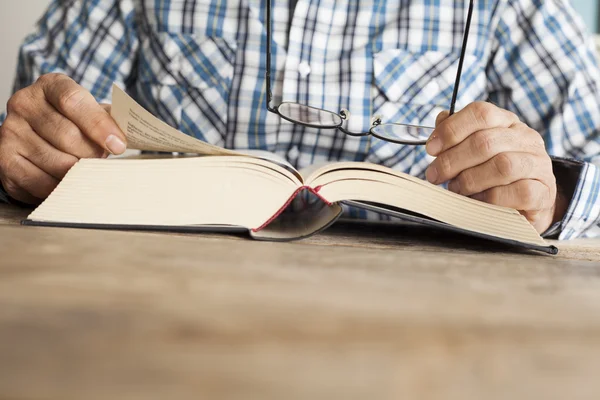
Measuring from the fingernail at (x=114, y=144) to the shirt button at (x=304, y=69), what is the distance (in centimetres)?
49

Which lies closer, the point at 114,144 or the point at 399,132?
the point at 114,144

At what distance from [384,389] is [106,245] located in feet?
0.88

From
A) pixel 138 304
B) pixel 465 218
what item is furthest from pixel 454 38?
pixel 138 304

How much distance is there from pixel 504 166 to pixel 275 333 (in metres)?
0.55

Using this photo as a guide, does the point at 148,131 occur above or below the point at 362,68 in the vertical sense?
below

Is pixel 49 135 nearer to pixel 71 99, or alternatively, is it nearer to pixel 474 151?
pixel 71 99

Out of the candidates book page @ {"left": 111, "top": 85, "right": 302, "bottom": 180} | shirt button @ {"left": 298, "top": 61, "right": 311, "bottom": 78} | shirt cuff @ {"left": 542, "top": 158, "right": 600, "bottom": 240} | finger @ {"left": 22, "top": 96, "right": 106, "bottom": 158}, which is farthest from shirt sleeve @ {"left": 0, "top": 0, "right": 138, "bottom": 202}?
shirt cuff @ {"left": 542, "top": 158, "right": 600, "bottom": 240}

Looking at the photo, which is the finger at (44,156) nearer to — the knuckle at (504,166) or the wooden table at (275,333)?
the wooden table at (275,333)

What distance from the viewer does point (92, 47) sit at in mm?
1180

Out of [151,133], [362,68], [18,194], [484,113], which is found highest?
[362,68]

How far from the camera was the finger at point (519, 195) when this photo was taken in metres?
0.71

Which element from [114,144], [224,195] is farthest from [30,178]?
[224,195]

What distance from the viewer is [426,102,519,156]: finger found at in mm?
694

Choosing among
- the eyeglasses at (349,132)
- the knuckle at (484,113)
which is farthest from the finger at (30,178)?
the knuckle at (484,113)
